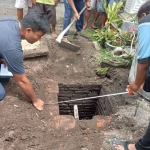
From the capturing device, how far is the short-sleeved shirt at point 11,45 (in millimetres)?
2686

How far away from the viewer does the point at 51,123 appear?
3051mm

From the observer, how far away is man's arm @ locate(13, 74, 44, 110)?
2914mm

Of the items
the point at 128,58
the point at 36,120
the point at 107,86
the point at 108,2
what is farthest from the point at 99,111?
the point at 108,2

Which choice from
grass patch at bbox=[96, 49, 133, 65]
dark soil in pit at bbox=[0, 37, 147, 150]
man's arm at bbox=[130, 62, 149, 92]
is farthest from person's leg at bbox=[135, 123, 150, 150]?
grass patch at bbox=[96, 49, 133, 65]

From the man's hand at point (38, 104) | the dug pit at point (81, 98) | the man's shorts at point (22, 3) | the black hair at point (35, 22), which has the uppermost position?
the black hair at point (35, 22)

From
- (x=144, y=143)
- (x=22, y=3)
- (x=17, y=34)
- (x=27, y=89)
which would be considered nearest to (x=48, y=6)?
(x=22, y=3)

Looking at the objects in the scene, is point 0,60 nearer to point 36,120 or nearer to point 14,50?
point 14,50

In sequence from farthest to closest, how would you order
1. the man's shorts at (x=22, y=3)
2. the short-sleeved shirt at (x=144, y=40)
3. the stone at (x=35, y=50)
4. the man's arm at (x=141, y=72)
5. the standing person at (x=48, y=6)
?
the man's shorts at (x=22, y=3) < the standing person at (x=48, y=6) < the stone at (x=35, y=50) < the man's arm at (x=141, y=72) < the short-sleeved shirt at (x=144, y=40)

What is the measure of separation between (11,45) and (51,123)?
1.10m

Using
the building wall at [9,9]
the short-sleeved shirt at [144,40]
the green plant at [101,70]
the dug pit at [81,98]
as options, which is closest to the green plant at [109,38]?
the green plant at [101,70]

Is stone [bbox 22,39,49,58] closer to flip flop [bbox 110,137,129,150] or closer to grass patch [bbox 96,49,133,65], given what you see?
grass patch [bbox 96,49,133,65]

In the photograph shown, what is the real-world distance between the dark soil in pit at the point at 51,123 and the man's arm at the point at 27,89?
0.08 m

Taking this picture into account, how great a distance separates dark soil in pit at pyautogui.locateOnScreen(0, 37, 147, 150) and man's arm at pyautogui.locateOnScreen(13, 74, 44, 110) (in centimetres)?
8

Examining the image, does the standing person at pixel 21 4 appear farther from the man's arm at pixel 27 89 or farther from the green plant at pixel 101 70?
the man's arm at pixel 27 89
